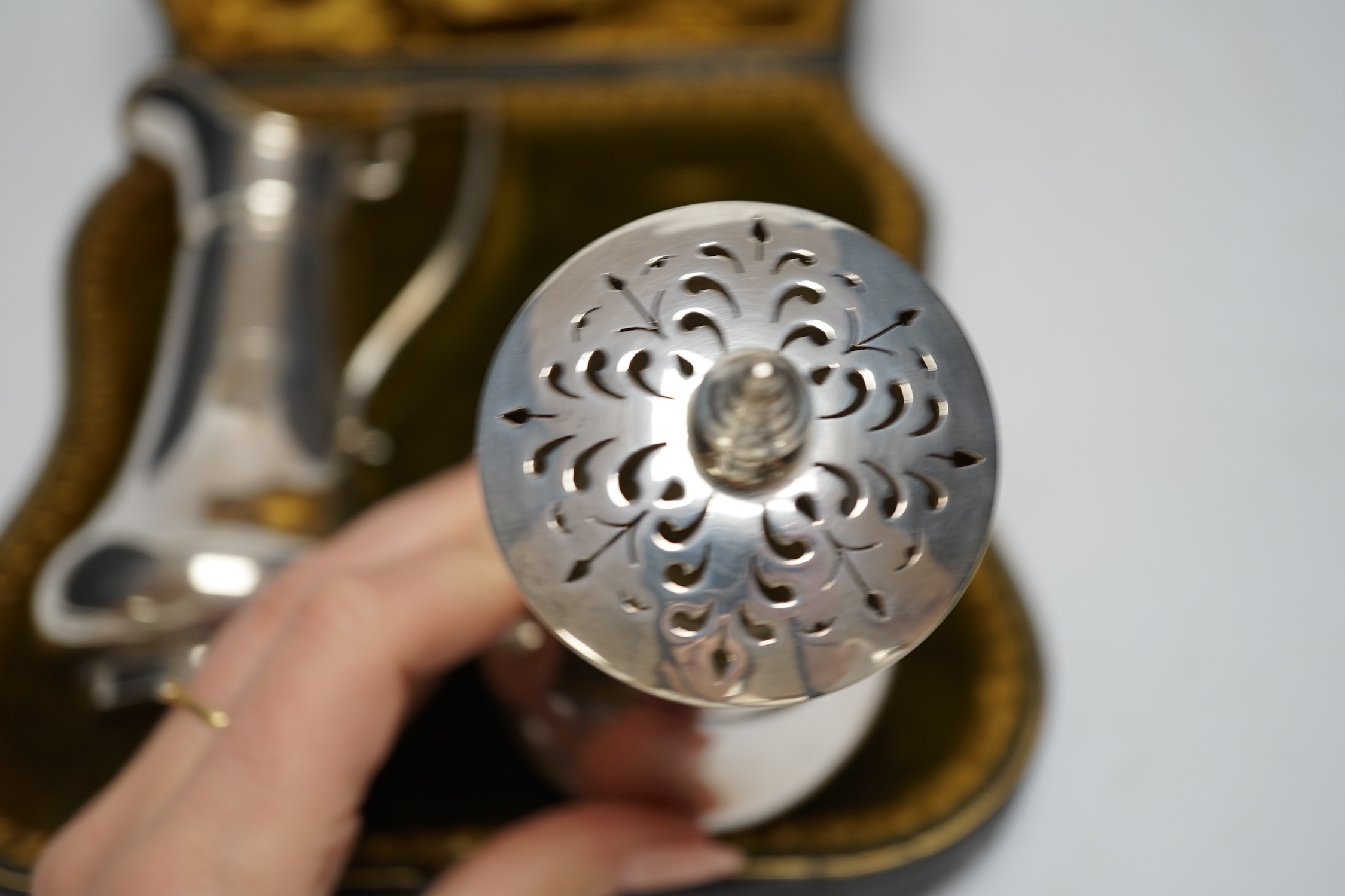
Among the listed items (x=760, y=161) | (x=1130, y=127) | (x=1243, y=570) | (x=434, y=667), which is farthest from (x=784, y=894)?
(x=1130, y=127)

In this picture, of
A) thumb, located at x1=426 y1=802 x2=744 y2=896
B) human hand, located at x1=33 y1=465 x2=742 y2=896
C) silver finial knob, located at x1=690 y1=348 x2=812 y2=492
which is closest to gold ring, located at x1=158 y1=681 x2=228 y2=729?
human hand, located at x1=33 y1=465 x2=742 y2=896

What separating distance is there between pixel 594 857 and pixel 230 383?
1.11 feet

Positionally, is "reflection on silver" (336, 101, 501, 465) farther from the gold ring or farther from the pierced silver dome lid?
the pierced silver dome lid

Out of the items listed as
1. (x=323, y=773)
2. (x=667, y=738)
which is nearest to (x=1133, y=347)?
(x=667, y=738)

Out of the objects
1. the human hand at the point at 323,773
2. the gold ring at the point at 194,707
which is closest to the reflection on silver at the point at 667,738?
the human hand at the point at 323,773

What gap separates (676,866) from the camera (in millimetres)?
457

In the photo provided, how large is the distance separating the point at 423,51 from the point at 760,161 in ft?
0.84

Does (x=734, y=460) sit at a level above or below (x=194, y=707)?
above

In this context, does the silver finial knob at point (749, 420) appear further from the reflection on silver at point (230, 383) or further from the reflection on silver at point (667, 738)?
the reflection on silver at point (230, 383)

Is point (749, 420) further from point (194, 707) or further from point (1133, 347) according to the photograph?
point (1133, 347)

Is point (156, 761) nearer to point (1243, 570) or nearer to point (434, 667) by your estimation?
point (434, 667)

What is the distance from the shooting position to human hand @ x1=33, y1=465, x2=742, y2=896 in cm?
39

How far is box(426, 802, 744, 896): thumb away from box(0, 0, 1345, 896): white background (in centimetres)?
17

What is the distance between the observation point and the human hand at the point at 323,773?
386mm
